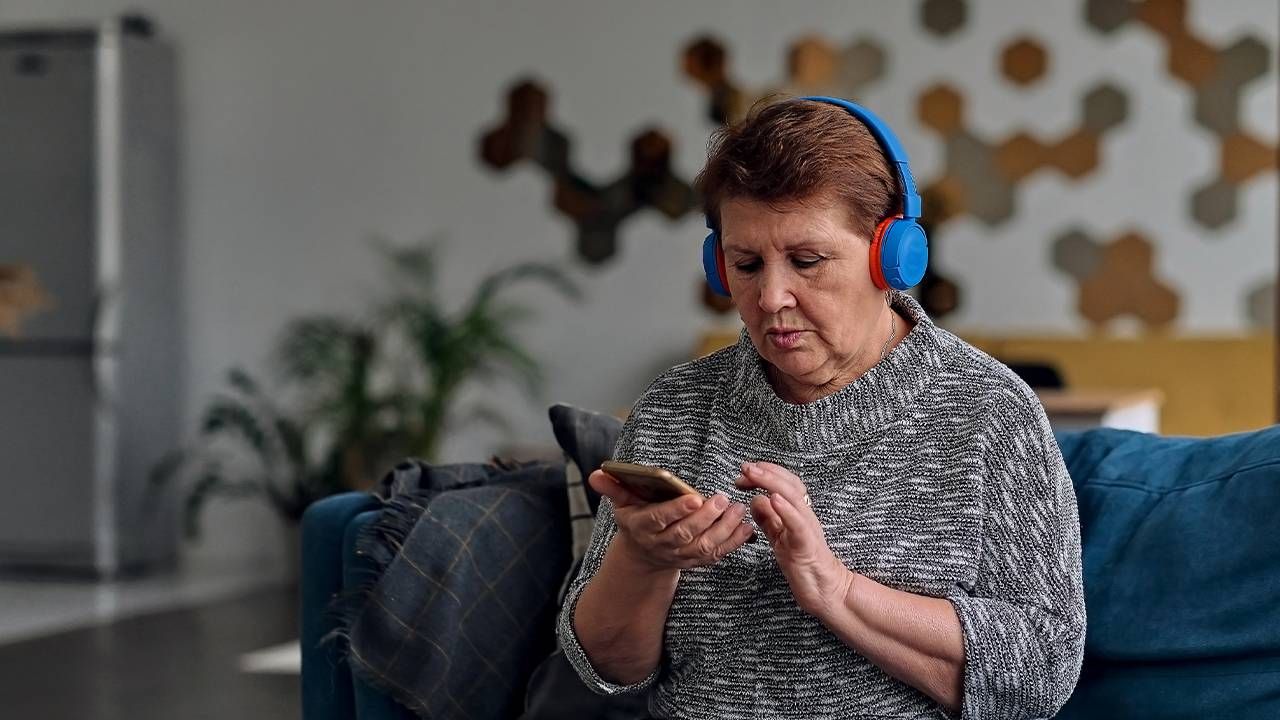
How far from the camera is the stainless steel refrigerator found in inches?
231

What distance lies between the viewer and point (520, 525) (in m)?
2.04

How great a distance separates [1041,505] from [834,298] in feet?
0.96

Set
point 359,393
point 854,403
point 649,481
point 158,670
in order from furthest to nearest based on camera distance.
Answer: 1. point 359,393
2. point 158,670
3. point 854,403
4. point 649,481

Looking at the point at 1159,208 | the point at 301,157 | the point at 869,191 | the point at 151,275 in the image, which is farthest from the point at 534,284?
the point at 869,191

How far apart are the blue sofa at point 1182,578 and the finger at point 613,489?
598mm

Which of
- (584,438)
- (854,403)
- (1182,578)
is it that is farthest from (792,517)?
(584,438)

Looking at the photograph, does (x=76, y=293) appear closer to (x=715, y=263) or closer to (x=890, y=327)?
(x=715, y=263)

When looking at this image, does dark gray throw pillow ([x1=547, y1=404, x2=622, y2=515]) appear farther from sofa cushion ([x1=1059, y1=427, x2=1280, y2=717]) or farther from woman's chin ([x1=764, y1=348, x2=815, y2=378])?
sofa cushion ([x1=1059, y1=427, x2=1280, y2=717])

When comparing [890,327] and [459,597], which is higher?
[890,327]

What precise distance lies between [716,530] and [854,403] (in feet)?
0.95

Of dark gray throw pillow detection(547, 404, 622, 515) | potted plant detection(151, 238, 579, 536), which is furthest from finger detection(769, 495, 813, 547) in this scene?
potted plant detection(151, 238, 579, 536)

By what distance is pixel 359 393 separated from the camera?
5508 mm

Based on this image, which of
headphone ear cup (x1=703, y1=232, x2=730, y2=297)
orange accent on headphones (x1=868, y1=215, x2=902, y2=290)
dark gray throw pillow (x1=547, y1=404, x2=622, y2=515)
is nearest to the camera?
orange accent on headphones (x1=868, y1=215, x2=902, y2=290)

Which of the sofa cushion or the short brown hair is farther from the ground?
the short brown hair
